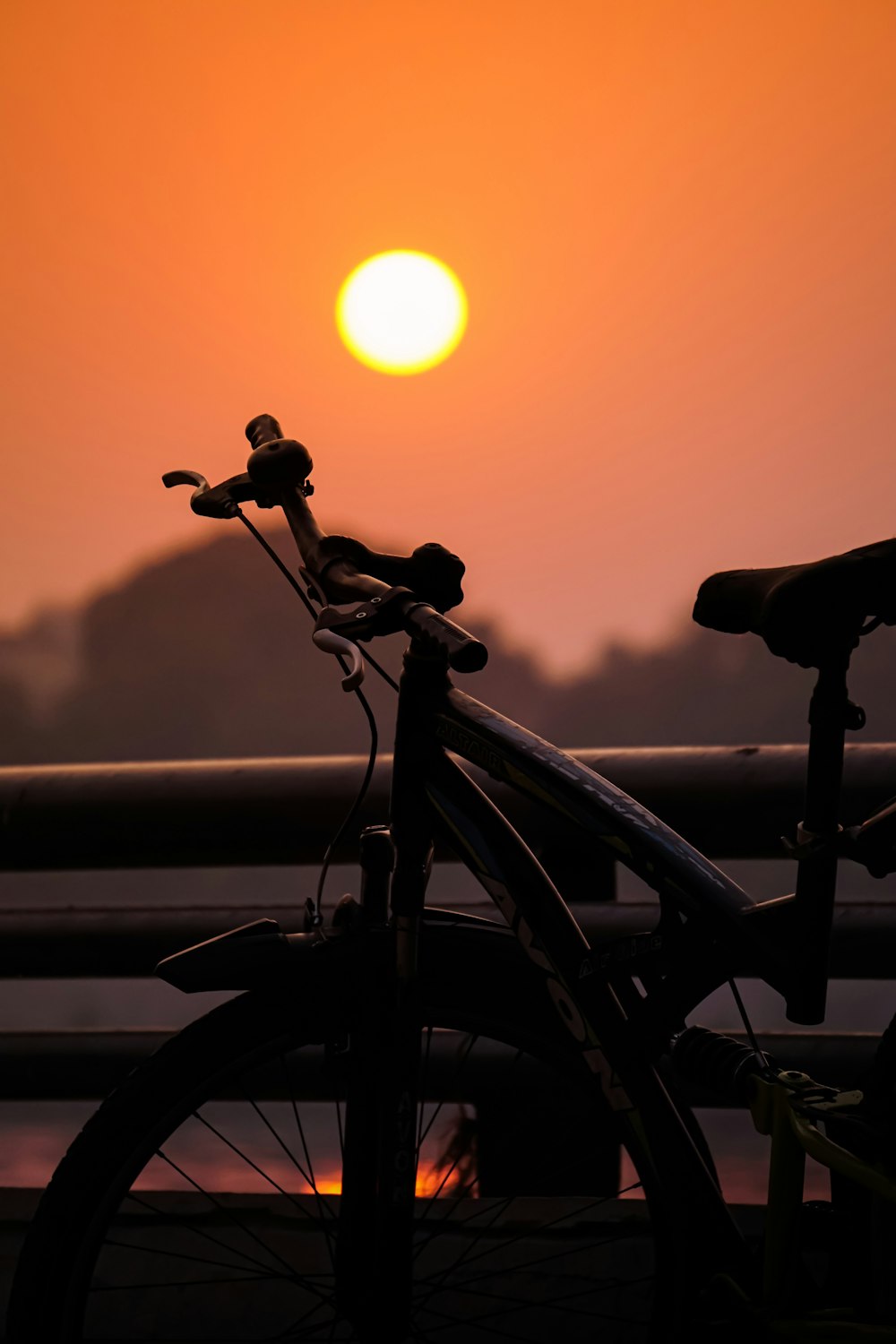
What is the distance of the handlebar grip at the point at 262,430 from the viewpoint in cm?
183

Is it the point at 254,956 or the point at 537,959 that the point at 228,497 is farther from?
the point at 537,959

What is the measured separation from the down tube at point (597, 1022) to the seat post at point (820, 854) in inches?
9.8

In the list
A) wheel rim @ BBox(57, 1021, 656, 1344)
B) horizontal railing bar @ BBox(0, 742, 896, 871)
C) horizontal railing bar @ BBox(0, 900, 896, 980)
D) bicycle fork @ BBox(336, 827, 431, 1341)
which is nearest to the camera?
bicycle fork @ BBox(336, 827, 431, 1341)

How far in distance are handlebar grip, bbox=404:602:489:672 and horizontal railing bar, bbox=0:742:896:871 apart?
1112 millimetres

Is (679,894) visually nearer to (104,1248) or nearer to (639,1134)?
(639,1134)

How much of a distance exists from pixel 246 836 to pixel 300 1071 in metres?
0.61

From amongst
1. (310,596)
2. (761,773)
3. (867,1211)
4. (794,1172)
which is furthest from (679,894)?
(761,773)

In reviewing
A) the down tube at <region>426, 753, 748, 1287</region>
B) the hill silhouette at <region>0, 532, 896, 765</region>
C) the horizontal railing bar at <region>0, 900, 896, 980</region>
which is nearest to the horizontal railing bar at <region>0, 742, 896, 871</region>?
the horizontal railing bar at <region>0, 900, 896, 980</region>

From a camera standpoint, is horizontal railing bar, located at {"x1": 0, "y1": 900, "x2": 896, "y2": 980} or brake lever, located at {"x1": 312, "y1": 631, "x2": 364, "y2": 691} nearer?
brake lever, located at {"x1": 312, "y1": 631, "x2": 364, "y2": 691}

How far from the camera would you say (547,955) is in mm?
1630

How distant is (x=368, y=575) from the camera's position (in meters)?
1.62

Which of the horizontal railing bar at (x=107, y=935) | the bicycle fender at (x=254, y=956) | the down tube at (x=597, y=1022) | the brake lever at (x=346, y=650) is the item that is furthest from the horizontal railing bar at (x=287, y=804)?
the brake lever at (x=346, y=650)

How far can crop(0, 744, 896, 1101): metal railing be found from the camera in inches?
99.8

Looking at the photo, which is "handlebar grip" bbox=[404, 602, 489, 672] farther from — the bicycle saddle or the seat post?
the seat post
